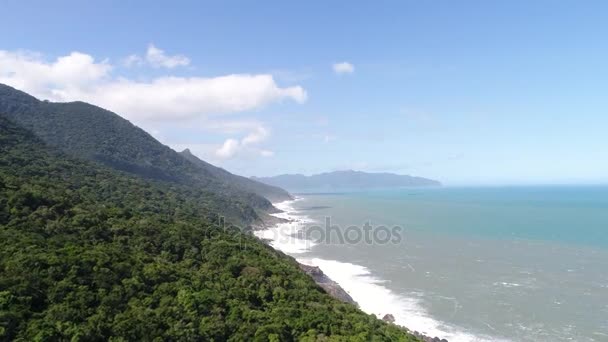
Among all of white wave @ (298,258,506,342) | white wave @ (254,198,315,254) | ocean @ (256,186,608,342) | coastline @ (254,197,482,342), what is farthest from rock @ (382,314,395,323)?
white wave @ (254,198,315,254)

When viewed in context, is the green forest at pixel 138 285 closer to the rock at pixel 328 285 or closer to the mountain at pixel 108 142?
the rock at pixel 328 285

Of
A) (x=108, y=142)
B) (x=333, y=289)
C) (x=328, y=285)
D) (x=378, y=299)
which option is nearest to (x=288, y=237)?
(x=328, y=285)

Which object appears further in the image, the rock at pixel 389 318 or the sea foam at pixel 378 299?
the rock at pixel 389 318

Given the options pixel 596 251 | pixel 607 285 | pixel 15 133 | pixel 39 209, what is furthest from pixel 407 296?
pixel 15 133

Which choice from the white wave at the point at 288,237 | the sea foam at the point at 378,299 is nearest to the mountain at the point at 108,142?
the white wave at the point at 288,237

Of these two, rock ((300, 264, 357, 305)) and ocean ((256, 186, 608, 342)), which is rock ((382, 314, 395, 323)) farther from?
rock ((300, 264, 357, 305))

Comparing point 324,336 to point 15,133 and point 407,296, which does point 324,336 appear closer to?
point 407,296

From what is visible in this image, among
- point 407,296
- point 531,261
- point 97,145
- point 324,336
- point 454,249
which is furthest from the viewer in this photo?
point 97,145
